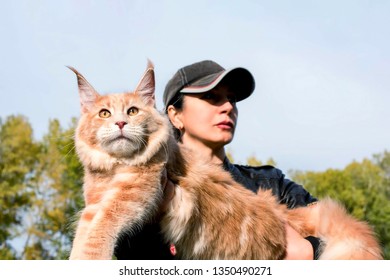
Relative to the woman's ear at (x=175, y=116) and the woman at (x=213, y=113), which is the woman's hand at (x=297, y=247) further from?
the woman's ear at (x=175, y=116)

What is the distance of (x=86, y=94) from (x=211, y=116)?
4.14ft

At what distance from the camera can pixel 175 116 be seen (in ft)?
18.2

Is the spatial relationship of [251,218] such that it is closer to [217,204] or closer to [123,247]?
[217,204]

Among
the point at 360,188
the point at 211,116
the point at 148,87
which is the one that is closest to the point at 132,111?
the point at 148,87

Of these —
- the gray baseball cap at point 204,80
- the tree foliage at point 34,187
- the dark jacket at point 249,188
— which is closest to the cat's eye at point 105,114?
the dark jacket at point 249,188

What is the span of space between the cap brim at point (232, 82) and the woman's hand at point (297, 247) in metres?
1.44

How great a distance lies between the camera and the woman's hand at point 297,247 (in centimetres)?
473

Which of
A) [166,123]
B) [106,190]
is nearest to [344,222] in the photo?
[166,123]

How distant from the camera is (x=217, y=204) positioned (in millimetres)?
4586

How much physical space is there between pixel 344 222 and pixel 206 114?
5.31 feet

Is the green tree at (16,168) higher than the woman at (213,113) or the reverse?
the reverse

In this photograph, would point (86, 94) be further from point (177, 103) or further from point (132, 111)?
point (177, 103)

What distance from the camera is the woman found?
5.26 m
